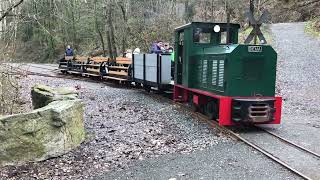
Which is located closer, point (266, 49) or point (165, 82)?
point (266, 49)

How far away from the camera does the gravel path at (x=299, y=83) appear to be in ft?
31.0


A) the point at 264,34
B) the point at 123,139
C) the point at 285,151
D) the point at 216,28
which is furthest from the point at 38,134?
the point at 264,34

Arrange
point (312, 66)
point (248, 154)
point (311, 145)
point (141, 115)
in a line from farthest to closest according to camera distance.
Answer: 1. point (312, 66)
2. point (141, 115)
3. point (311, 145)
4. point (248, 154)

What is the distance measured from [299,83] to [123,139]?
1106cm

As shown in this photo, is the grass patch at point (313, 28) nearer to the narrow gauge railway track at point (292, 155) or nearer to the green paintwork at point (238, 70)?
the green paintwork at point (238, 70)

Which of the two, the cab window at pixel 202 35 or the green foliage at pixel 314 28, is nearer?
the cab window at pixel 202 35

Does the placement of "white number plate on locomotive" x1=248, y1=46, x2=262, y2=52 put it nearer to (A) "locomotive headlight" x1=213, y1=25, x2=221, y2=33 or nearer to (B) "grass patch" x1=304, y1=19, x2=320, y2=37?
(A) "locomotive headlight" x1=213, y1=25, x2=221, y2=33

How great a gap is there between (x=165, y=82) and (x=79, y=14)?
88.4 feet

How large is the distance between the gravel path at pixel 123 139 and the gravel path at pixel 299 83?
6.56 feet

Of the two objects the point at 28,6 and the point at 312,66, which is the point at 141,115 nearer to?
the point at 28,6

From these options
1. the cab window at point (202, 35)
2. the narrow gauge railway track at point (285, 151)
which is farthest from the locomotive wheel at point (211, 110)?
the cab window at point (202, 35)

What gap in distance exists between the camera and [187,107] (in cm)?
1256

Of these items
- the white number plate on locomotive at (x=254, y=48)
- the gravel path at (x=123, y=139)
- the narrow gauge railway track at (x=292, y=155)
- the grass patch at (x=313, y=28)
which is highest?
the grass patch at (x=313, y=28)

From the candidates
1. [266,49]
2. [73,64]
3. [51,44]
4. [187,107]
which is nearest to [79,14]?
[51,44]
